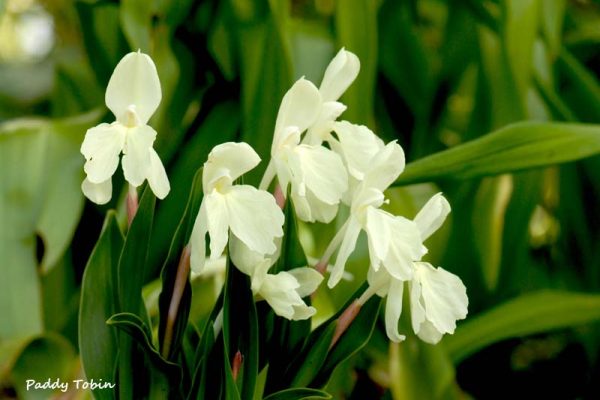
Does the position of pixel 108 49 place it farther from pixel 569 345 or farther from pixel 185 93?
pixel 569 345

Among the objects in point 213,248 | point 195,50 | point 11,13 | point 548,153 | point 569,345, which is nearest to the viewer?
point 213,248

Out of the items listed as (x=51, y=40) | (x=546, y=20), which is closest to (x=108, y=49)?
(x=546, y=20)

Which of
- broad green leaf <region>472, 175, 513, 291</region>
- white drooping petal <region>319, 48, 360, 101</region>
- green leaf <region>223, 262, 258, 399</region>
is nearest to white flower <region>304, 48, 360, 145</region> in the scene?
white drooping petal <region>319, 48, 360, 101</region>

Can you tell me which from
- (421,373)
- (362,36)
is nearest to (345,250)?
(421,373)

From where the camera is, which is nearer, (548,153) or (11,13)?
(548,153)

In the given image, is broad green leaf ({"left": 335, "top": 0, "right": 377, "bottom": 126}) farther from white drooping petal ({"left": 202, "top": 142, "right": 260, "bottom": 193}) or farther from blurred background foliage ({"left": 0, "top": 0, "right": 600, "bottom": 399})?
white drooping petal ({"left": 202, "top": 142, "right": 260, "bottom": 193})

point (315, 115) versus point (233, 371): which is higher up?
point (315, 115)

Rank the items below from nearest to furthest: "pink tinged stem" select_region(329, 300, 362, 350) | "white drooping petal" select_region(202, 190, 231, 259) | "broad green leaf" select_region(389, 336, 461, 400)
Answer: "white drooping petal" select_region(202, 190, 231, 259)
"pink tinged stem" select_region(329, 300, 362, 350)
"broad green leaf" select_region(389, 336, 461, 400)

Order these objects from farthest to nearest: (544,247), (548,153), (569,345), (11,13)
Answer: (11,13)
(544,247)
(569,345)
(548,153)
